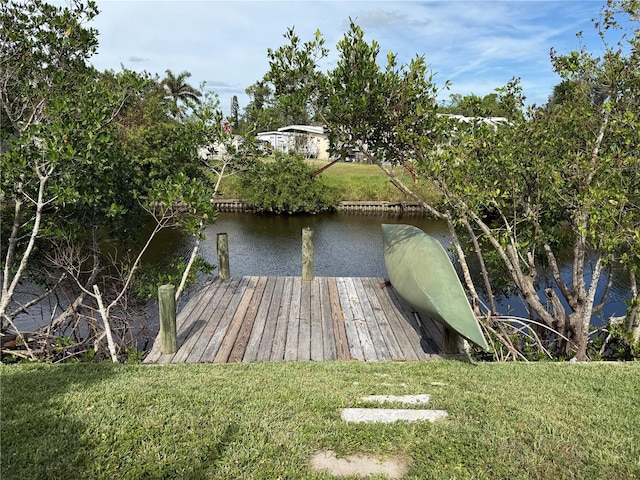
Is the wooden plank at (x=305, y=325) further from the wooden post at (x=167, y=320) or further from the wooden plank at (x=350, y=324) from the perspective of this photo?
the wooden post at (x=167, y=320)

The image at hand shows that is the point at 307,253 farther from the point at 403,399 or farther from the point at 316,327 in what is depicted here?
the point at 403,399

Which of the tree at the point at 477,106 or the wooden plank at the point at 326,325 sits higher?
the tree at the point at 477,106

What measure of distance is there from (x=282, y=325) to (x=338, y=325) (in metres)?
0.93

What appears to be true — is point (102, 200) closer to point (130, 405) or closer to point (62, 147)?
point (62, 147)

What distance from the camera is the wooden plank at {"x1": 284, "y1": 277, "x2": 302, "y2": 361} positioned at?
223 inches

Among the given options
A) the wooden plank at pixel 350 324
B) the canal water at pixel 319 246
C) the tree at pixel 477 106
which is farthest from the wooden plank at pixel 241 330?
the canal water at pixel 319 246

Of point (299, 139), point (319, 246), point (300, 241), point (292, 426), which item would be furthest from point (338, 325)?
point (299, 139)

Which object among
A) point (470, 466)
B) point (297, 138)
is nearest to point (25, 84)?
point (470, 466)

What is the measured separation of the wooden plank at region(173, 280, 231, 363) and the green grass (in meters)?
0.94

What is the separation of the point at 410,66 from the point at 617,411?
4992mm

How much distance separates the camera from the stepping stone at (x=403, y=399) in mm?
3874

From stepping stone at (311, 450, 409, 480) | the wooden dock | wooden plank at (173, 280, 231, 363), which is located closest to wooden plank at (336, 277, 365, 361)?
the wooden dock

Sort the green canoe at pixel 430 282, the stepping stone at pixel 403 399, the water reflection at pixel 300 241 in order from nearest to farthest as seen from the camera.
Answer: the stepping stone at pixel 403 399
the green canoe at pixel 430 282
the water reflection at pixel 300 241

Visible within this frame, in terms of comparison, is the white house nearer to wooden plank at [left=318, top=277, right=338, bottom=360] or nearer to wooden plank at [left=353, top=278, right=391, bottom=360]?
wooden plank at [left=318, top=277, right=338, bottom=360]
